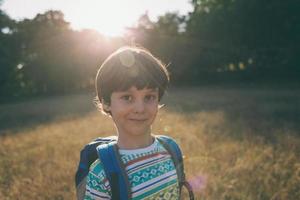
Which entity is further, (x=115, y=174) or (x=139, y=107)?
(x=139, y=107)

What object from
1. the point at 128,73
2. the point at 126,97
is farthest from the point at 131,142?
the point at 128,73

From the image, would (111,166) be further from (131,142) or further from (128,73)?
(128,73)

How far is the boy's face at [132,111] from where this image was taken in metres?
2.03

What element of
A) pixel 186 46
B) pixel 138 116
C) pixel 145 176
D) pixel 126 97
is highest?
pixel 186 46

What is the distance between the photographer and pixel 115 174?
1834mm

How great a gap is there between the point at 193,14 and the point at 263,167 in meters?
39.3

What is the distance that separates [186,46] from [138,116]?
37.3m

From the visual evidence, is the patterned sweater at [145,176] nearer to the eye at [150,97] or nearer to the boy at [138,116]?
the boy at [138,116]

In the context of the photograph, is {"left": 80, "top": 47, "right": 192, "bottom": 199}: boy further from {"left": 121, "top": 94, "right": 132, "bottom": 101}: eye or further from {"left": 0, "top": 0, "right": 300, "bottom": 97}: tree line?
{"left": 0, "top": 0, "right": 300, "bottom": 97}: tree line

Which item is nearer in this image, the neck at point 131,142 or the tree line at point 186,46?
the neck at point 131,142

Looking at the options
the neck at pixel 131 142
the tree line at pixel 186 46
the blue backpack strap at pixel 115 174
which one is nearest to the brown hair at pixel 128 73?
the neck at pixel 131 142

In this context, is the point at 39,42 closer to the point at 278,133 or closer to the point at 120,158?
the point at 278,133

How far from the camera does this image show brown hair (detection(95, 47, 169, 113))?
6.59 feet

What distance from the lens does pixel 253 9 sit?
33.4 meters
